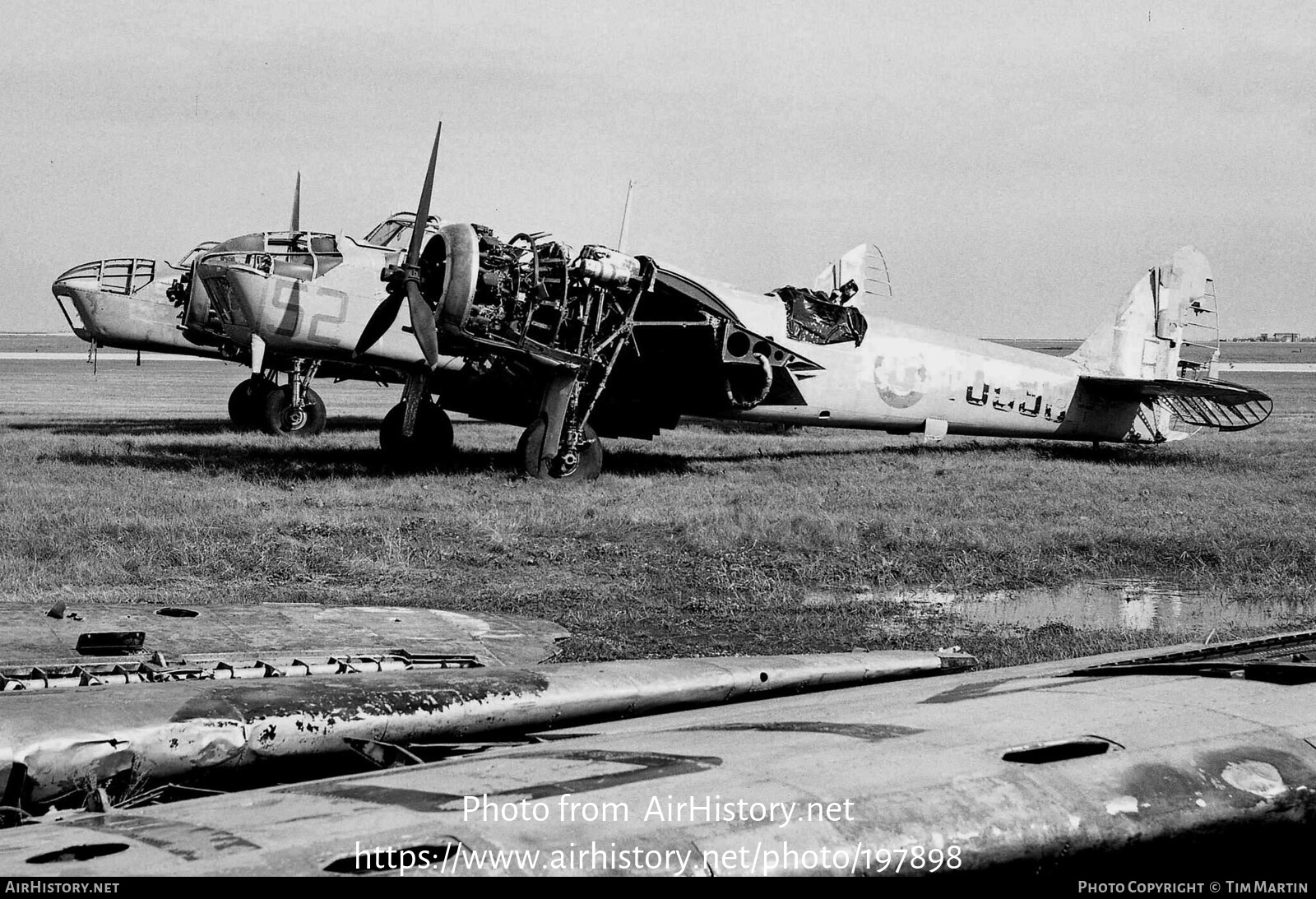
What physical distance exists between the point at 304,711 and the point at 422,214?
10.3 m

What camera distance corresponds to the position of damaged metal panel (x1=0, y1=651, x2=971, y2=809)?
3.69 metres

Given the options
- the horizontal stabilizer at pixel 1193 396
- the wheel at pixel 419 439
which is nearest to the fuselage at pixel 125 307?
the wheel at pixel 419 439

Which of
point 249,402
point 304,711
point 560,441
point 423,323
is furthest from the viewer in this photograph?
point 249,402

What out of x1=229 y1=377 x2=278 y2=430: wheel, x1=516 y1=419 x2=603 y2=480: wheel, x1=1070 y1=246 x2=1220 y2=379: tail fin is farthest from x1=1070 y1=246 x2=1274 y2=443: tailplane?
x1=229 y1=377 x2=278 y2=430: wheel

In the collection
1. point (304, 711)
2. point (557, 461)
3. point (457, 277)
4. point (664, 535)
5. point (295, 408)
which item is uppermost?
point (457, 277)

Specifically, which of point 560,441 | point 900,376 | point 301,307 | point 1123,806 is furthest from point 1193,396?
point 1123,806

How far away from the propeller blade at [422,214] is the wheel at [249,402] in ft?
20.3

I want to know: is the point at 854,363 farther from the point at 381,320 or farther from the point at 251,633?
the point at 251,633

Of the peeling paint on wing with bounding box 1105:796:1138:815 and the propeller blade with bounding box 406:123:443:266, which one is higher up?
the propeller blade with bounding box 406:123:443:266

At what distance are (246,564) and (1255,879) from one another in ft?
24.0

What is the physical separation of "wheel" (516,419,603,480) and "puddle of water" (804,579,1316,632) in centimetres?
568

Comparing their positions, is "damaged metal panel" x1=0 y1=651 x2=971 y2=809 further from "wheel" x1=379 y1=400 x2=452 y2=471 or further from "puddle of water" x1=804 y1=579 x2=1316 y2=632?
"wheel" x1=379 y1=400 x2=452 y2=471

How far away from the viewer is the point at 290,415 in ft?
60.6

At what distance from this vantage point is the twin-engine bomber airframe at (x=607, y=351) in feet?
45.1
